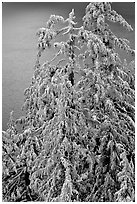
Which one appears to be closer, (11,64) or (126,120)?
(126,120)

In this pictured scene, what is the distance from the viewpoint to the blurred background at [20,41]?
22.5 feet

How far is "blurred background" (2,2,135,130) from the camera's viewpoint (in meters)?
6.84

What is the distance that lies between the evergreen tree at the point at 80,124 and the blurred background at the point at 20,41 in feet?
5.25

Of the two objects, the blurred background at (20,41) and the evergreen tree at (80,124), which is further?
the blurred background at (20,41)

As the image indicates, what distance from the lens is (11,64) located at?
7.80m

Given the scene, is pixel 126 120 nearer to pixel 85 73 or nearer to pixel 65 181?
pixel 85 73

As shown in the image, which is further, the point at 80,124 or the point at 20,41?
the point at 20,41

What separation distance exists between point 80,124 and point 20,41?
356cm

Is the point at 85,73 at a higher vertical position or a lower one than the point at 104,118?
higher

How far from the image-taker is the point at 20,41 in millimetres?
7672

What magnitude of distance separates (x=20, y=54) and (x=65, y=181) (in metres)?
3.60

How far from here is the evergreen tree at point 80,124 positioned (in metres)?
4.53

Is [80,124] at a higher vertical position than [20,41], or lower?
lower

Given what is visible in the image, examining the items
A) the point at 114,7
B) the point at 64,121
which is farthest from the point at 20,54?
the point at 64,121
